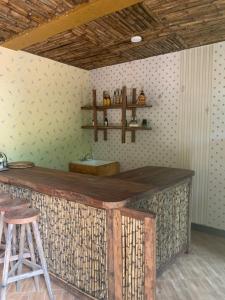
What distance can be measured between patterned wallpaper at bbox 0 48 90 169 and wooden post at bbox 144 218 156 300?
232 cm

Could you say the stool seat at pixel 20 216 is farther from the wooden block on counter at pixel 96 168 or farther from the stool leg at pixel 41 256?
the wooden block on counter at pixel 96 168

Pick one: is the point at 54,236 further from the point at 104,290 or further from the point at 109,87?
the point at 109,87

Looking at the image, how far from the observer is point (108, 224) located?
5.44ft

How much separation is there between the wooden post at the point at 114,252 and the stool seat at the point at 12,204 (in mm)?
793

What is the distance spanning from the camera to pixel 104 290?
5.78ft

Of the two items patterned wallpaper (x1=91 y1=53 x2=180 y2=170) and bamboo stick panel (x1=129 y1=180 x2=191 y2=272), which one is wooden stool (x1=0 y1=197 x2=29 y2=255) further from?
patterned wallpaper (x1=91 y1=53 x2=180 y2=170)

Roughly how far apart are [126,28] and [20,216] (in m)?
2.14

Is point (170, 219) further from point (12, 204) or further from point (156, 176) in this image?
point (12, 204)

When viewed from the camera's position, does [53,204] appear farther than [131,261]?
Yes

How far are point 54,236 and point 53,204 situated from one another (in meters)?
0.27

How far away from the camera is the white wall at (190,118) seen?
121 inches

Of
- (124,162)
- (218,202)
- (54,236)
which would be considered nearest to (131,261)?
(54,236)

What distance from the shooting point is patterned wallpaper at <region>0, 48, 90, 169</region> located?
3164 mm

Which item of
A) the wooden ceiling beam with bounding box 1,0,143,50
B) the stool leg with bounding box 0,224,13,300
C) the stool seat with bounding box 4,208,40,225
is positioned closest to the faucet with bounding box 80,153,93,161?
the wooden ceiling beam with bounding box 1,0,143,50
